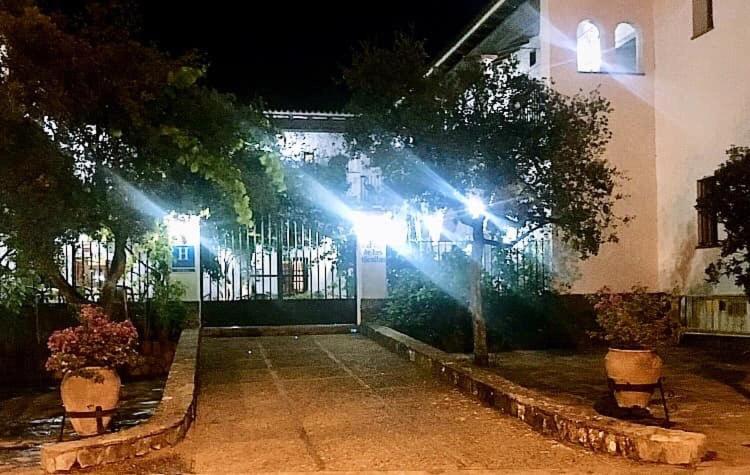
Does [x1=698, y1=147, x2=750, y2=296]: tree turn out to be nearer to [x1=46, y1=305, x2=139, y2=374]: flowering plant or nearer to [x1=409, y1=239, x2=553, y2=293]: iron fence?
[x1=409, y1=239, x2=553, y2=293]: iron fence

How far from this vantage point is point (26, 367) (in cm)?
1256

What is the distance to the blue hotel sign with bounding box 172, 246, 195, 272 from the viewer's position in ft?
48.0

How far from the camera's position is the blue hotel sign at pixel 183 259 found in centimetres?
1462

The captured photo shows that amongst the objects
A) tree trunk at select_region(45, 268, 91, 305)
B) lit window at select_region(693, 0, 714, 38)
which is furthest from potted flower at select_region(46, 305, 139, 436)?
lit window at select_region(693, 0, 714, 38)

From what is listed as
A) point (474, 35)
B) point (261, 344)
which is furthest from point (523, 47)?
point (261, 344)

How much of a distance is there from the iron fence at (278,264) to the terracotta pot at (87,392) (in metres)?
7.70

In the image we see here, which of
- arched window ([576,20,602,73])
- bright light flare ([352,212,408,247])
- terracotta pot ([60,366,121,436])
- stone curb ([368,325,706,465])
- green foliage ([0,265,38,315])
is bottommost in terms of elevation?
stone curb ([368,325,706,465])

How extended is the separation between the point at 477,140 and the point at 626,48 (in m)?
8.45

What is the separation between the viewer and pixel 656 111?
15609mm

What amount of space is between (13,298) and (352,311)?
20.5 feet

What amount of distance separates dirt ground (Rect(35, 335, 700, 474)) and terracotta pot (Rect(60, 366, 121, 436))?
2.44 ft

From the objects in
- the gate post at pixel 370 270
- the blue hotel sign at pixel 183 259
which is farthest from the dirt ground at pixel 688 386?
the blue hotel sign at pixel 183 259

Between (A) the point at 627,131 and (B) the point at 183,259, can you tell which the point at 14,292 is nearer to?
(B) the point at 183,259

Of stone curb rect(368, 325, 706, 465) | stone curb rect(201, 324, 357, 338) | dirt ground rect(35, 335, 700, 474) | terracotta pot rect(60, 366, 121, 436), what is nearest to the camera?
stone curb rect(368, 325, 706, 465)
